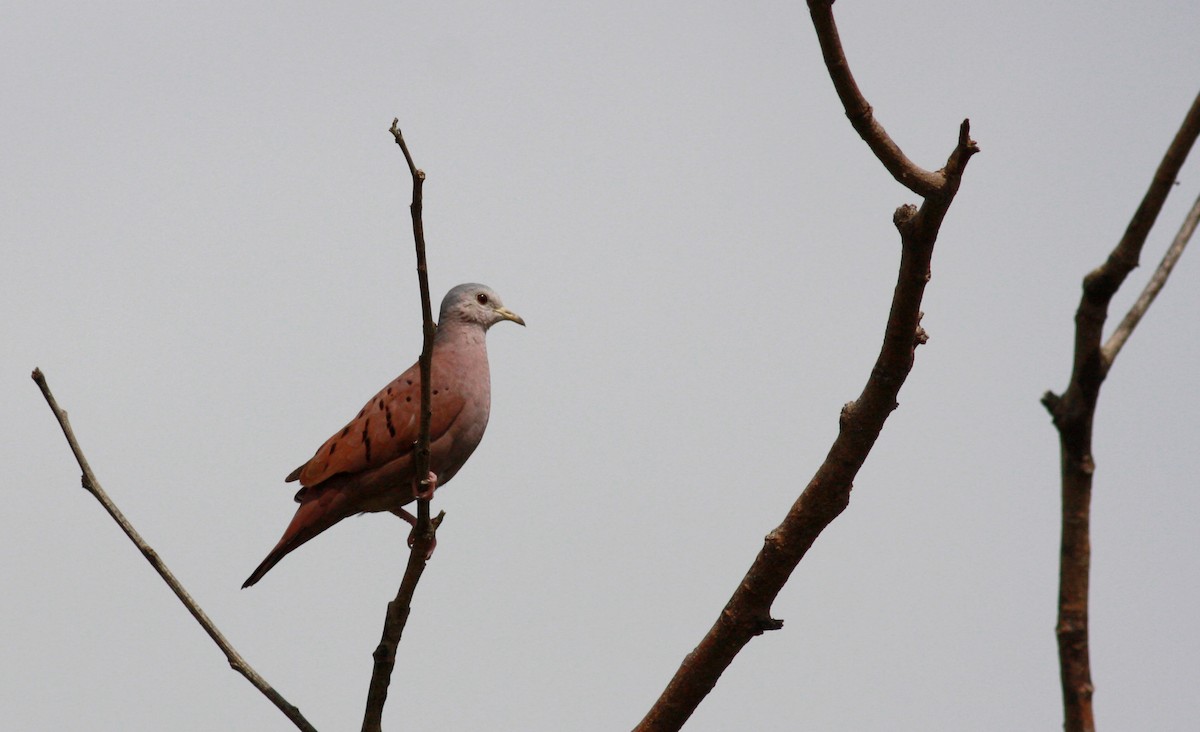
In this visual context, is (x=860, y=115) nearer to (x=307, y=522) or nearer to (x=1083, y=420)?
(x=1083, y=420)

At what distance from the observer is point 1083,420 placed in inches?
59.9

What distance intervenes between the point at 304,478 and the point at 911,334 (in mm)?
3354

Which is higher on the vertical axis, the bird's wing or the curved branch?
the bird's wing

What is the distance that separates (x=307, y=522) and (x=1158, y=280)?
5.11 m

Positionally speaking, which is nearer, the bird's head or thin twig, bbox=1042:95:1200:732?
thin twig, bbox=1042:95:1200:732

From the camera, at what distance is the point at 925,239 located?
390 cm

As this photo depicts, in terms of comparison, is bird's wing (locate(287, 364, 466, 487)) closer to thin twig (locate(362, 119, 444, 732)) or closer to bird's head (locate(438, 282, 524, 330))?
bird's head (locate(438, 282, 524, 330))

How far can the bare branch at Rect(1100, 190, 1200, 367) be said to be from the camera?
5.31ft

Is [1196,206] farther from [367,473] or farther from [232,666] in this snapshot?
[367,473]

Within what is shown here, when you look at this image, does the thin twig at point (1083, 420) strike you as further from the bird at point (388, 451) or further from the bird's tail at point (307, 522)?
the bird's tail at point (307, 522)

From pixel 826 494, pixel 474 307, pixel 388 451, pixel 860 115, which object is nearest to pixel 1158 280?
pixel 860 115

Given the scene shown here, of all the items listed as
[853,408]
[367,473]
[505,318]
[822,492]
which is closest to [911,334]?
[853,408]

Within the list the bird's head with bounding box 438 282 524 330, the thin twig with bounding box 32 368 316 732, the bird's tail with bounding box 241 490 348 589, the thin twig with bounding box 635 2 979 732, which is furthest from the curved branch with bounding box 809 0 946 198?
the bird's head with bounding box 438 282 524 330

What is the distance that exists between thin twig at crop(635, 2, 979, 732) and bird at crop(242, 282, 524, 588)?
1953 mm
